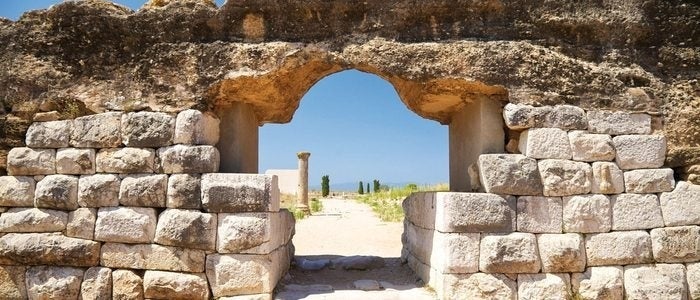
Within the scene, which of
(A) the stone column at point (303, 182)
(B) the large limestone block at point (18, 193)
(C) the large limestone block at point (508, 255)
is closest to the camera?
(C) the large limestone block at point (508, 255)

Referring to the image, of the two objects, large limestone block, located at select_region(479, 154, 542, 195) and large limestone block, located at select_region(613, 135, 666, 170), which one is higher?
large limestone block, located at select_region(613, 135, 666, 170)

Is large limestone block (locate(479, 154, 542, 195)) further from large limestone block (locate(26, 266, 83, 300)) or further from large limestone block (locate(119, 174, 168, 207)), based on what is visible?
large limestone block (locate(26, 266, 83, 300))

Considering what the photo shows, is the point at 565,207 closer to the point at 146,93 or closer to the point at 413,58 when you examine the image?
the point at 413,58

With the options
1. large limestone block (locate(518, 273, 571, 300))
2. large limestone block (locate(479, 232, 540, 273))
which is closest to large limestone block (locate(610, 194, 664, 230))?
large limestone block (locate(518, 273, 571, 300))

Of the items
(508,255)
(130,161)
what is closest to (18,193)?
(130,161)

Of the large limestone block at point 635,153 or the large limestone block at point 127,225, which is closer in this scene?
the large limestone block at point 127,225

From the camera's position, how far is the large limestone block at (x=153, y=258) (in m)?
4.50

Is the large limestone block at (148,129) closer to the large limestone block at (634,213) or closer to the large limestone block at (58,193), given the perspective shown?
the large limestone block at (58,193)

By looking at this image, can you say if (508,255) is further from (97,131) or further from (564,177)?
(97,131)

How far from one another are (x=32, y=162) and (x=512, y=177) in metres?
4.57

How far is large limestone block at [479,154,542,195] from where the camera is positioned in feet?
14.9

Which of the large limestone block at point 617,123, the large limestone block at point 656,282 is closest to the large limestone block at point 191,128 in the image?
the large limestone block at point 617,123

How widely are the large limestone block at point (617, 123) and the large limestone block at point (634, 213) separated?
0.63 metres

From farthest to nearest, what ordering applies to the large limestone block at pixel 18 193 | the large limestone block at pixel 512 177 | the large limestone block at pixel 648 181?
1. the large limestone block at pixel 18 193
2. the large limestone block at pixel 648 181
3. the large limestone block at pixel 512 177
